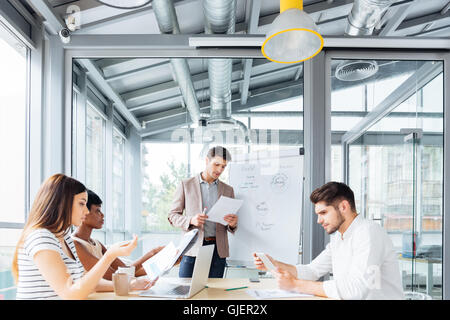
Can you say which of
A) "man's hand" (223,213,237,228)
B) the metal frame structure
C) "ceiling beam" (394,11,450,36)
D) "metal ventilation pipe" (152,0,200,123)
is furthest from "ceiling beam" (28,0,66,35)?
"ceiling beam" (394,11,450,36)

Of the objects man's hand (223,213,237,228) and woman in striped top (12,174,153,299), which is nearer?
woman in striped top (12,174,153,299)

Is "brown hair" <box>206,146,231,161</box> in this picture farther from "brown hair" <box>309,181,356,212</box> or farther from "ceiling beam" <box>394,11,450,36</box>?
"ceiling beam" <box>394,11,450,36</box>

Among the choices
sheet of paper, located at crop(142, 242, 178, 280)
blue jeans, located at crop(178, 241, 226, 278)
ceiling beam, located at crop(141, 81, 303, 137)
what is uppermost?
ceiling beam, located at crop(141, 81, 303, 137)

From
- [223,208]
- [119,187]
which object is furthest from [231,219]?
[119,187]

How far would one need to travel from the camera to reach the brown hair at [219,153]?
3266 millimetres

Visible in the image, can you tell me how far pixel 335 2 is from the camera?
10.1ft

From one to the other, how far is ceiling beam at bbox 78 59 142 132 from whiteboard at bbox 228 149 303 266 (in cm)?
90

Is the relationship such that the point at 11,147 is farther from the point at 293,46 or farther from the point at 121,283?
the point at 293,46

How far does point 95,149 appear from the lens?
3.32m

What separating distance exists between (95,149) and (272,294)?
216 cm

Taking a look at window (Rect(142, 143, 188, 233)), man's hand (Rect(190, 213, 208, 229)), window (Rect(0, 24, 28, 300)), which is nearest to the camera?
window (Rect(0, 24, 28, 300))

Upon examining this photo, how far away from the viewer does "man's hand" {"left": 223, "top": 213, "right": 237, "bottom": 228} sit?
2.94m
